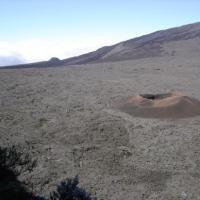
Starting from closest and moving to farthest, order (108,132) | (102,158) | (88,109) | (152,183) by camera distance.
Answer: (152,183), (102,158), (108,132), (88,109)

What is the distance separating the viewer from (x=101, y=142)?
8.69 metres

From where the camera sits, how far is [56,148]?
823cm

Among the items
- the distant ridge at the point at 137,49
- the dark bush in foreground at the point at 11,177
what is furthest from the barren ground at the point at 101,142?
the distant ridge at the point at 137,49

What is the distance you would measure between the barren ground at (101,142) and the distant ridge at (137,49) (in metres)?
23.3

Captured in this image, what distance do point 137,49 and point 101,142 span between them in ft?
117

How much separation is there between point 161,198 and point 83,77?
1353cm

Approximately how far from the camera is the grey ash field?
653 centimetres

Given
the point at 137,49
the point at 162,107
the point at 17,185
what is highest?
the point at 17,185

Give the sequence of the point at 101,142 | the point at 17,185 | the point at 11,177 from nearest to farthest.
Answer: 1. the point at 17,185
2. the point at 11,177
3. the point at 101,142

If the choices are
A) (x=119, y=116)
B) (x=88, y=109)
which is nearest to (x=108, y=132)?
(x=119, y=116)

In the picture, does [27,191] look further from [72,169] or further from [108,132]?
[108,132]

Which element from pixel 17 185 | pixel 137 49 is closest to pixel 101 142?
pixel 17 185

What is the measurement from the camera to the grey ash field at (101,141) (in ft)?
21.4

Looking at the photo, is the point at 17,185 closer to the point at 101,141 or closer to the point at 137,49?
the point at 101,141
